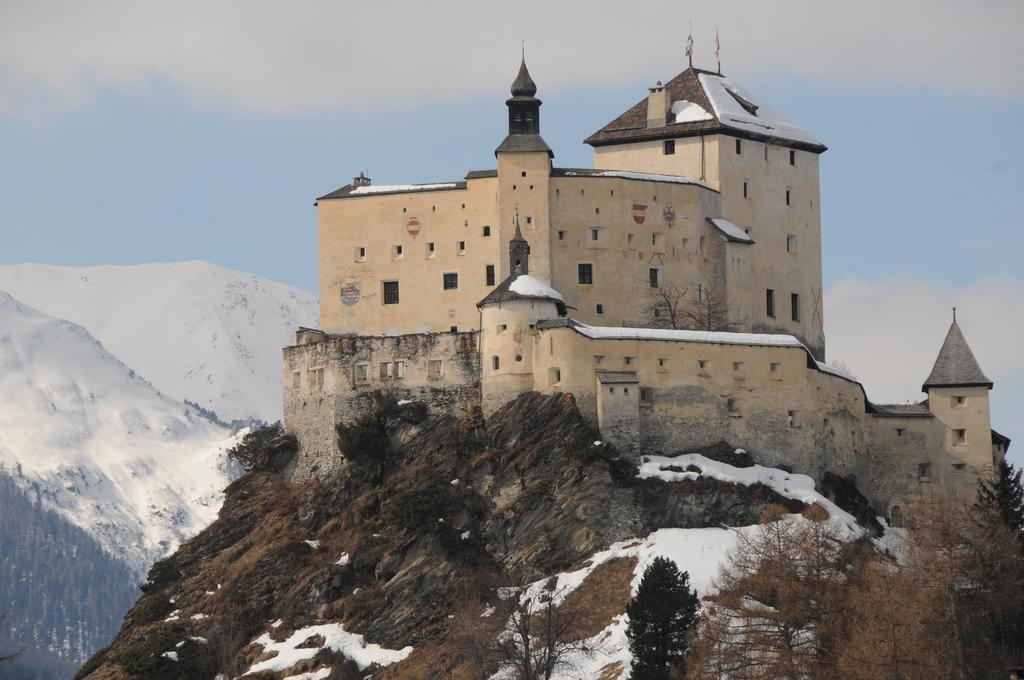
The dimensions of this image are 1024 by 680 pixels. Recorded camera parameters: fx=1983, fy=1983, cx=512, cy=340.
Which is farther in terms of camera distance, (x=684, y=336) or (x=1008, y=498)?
(x=684, y=336)

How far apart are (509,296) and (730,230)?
14694 millimetres

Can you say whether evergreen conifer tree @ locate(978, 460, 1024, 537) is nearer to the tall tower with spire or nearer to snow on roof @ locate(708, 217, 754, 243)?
snow on roof @ locate(708, 217, 754, 243)

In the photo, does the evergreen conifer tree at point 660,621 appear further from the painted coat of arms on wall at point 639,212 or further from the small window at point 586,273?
A: the painted coat of arms on wall at point 639,212

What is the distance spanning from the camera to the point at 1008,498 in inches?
3255

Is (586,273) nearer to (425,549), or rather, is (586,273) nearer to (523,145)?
(523,145)

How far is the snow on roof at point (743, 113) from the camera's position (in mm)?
100438

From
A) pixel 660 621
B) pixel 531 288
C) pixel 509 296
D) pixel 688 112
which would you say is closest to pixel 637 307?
pixel 531 288

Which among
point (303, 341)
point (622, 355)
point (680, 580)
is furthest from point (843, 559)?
point (303, 341)

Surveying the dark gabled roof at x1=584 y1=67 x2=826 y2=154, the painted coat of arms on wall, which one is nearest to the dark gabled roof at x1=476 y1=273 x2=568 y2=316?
the painted coat of arms on wall

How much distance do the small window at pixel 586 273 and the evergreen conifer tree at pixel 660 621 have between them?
21507 mm

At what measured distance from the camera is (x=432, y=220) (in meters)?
96.2

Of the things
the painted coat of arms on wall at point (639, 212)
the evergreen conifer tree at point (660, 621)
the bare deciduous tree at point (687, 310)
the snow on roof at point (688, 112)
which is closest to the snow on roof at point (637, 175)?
the painted coat of arms on wall at point (639, 212)

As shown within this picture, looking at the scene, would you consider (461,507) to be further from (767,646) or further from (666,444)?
(767,646)

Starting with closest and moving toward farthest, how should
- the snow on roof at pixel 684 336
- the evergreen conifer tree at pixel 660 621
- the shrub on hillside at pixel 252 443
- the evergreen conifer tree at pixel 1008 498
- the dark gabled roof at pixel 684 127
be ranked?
the evergreen conifer tree at pixel 660 621 < the evergreen conifer tree at pixel 1008 498 < the snow on roof at pixel 684 336 < the dark gabled roof at pixel 684 127 < the shrub on hillside at pixel 252 443
